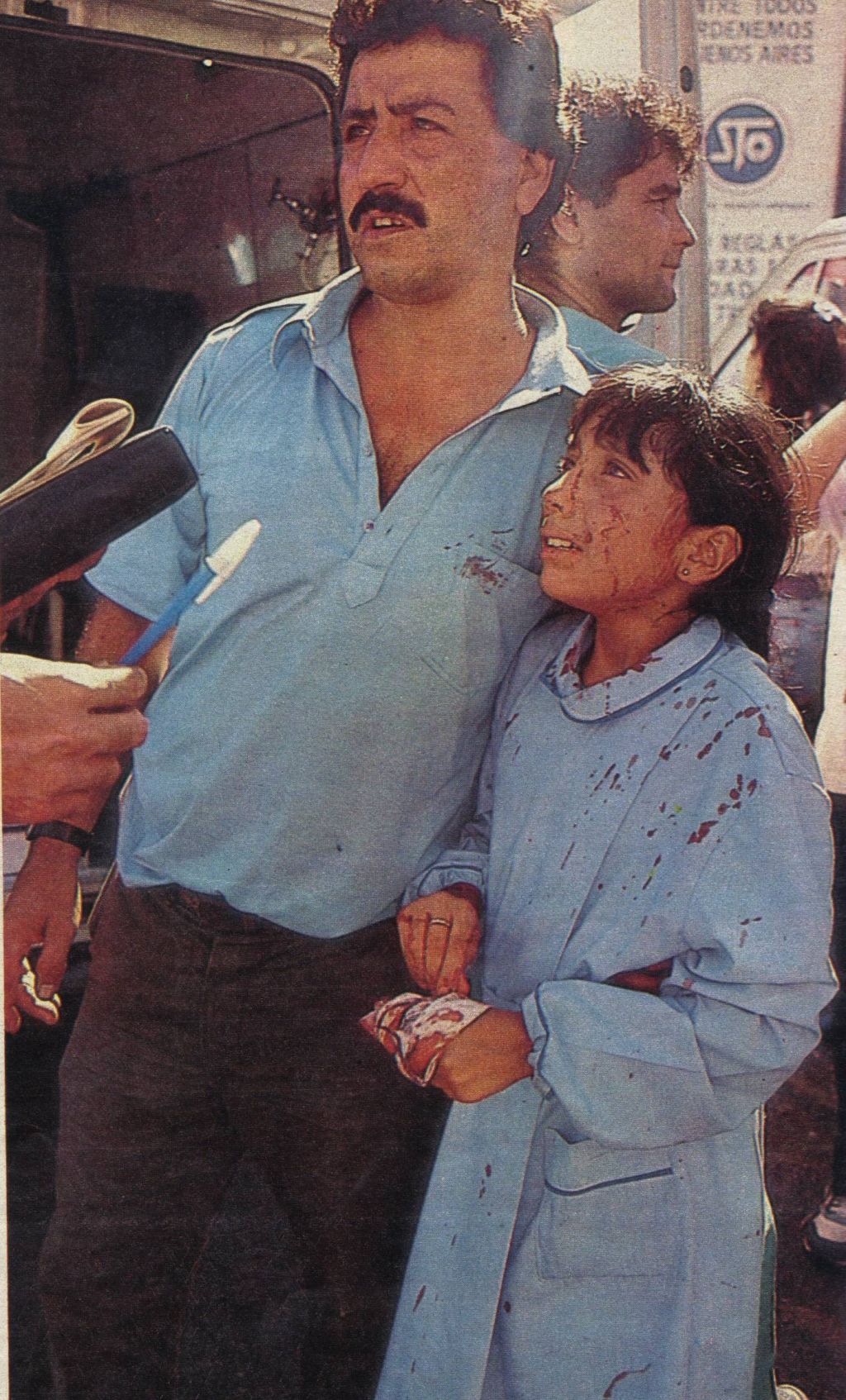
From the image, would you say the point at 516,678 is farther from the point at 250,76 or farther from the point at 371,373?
the point at 250,76

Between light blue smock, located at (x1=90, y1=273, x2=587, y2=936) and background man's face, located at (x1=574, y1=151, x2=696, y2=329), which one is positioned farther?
background man's face, located at (x1=574, y1=151, x2=696, y2=329)

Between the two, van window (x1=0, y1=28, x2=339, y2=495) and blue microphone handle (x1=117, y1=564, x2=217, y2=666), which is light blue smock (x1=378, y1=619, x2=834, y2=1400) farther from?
van window (x1=0, y1=28, x2=339, y2=495)

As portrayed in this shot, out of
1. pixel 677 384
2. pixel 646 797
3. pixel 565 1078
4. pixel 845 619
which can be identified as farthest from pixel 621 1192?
pixel 677 384

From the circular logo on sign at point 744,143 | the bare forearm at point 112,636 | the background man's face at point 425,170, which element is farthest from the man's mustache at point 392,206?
the bare forearm at point 112,636

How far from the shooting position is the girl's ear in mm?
1351

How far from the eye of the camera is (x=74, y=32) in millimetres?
1452

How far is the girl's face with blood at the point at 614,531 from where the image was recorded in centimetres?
134

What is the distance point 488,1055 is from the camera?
52.3 inches

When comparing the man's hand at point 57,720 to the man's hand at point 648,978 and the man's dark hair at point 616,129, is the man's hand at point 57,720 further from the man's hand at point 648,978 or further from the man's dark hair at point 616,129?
the man's dark hair at point 616,129

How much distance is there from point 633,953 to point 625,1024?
0.07 m

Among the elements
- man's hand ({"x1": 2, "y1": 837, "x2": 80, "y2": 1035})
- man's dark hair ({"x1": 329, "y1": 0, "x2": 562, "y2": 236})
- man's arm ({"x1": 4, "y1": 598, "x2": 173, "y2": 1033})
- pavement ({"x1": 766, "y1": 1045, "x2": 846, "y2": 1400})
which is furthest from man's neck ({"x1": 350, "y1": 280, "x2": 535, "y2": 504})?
pavement ({"x1": 766, "y1": 1045, "x2": 846, "y2": 1400})

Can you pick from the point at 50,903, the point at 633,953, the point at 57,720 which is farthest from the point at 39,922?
the point at 633,953

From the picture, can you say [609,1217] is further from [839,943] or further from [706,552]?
[706,552]

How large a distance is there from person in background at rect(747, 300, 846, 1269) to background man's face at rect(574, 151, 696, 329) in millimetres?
129
